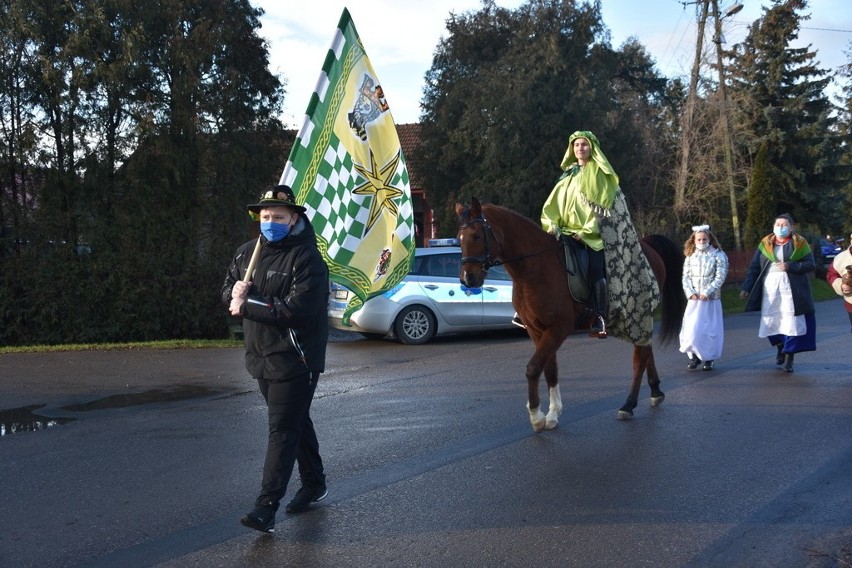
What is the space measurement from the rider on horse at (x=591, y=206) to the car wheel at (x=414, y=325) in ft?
22.5

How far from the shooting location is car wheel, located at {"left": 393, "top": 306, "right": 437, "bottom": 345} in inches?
580

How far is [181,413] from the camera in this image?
29.6 ft

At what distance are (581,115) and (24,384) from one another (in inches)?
870

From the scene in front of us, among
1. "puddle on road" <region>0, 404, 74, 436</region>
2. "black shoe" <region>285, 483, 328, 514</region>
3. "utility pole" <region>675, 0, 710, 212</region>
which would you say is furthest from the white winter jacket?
"utility pole" <region>675, 0, 710, 212</region>

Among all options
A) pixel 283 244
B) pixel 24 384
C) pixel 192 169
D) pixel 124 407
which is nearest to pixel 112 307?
pixel 192 169

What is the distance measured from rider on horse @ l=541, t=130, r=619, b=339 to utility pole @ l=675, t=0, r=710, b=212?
85.8 feet

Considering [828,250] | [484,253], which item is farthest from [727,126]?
[484,253]

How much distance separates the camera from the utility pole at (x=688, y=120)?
32938 mm

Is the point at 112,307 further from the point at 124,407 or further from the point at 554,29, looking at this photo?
the point at 554,29

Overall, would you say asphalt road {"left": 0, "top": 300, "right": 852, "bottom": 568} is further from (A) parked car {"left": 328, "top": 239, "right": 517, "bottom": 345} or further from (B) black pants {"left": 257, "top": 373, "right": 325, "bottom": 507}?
(A) parked car {"left": 328, "top": 239, "right": 517, "bottom": 345}

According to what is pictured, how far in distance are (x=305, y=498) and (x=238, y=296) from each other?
147 cm

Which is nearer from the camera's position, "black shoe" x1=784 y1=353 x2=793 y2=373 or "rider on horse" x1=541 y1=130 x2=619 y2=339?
"rider on horse" x1=541 y1=130 x2=619 y2=339

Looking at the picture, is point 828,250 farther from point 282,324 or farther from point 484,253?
point 282,324

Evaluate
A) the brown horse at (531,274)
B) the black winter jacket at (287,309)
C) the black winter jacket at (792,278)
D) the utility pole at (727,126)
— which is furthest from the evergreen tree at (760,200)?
the black winter jacket at (287,309)
